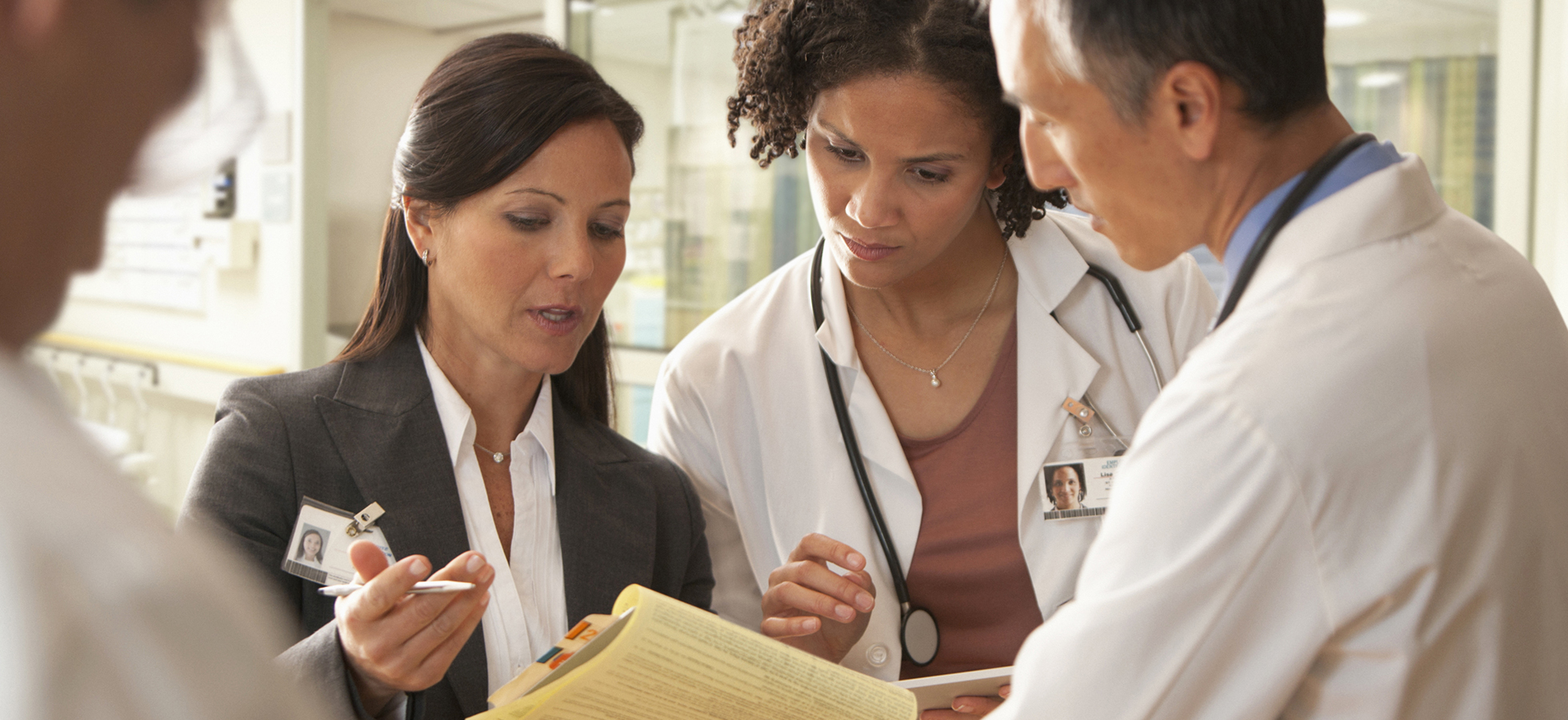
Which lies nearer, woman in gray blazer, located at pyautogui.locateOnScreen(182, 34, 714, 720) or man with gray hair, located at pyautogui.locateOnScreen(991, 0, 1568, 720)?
man with gray hair, located at pyautogui.locateOnScreen(991, 0, 1568, 720)

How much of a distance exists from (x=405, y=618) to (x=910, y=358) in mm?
1054

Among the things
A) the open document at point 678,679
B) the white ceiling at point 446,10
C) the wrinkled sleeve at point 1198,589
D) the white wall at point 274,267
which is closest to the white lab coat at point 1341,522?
the wrinkled sleeve at point 1198,589

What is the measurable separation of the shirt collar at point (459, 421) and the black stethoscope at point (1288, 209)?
107cm

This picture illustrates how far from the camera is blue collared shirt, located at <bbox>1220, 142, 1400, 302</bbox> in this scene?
947 mm

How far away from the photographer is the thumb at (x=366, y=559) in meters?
1.17

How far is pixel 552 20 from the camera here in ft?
13.9

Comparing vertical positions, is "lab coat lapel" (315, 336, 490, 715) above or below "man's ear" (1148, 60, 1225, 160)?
below

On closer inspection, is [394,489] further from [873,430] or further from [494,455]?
[873,430]

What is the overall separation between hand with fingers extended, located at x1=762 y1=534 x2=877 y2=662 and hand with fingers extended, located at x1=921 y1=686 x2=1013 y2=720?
0.16m

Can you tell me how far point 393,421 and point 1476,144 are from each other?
2733mm

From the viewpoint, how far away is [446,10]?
5.37 metres

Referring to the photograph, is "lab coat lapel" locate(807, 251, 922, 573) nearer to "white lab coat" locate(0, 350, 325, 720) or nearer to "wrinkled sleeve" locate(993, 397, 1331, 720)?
"wrinkled sleeve" locate(993, 397, 1331, 720)

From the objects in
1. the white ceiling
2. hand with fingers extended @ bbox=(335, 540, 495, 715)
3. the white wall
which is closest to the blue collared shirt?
hand with fingers extended @ bbox=(335, 540, 495, 715)

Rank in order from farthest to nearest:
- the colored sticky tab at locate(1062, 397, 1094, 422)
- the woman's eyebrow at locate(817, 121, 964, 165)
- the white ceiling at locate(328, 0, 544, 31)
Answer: the white ceiling at locate(328, 0, 544, 31), the colored sticky tab at locate(1062, 397, 1094, 422), the woman's eyebrow at locate(817, 121, 964, 165)
